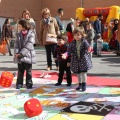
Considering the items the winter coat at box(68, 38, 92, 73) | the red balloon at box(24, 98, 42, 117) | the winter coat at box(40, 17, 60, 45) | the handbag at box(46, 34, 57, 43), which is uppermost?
the winter coat at box(40, 17, 60, 45)

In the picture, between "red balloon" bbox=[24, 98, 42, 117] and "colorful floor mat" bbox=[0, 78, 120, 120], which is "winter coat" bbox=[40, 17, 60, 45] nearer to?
"colorful floor mat" bbox=[0, 78, 120, 120]

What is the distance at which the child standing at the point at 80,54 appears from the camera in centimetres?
518

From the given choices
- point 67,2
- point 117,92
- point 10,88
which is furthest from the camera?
point 67,2

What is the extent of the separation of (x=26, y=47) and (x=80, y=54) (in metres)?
1.09

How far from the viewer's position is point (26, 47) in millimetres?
5328

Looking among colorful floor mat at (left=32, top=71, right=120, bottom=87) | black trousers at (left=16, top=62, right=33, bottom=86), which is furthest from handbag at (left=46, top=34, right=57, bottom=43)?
black trousers at (left=16, top=62, right=33, bottom=86)

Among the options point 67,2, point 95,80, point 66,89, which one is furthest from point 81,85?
point 67,2

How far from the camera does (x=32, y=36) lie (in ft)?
17.7

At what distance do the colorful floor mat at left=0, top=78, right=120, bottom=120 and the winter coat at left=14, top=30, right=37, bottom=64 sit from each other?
0.62 m

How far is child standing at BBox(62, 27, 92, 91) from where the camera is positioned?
518cm

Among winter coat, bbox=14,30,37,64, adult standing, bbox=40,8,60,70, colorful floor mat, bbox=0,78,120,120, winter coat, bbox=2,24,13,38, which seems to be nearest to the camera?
colorful floor mat, bbox=0,78,120,120

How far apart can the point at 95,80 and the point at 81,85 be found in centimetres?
116

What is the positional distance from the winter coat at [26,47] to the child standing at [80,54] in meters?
0.72

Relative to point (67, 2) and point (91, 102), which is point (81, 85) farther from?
point (67, 2)
